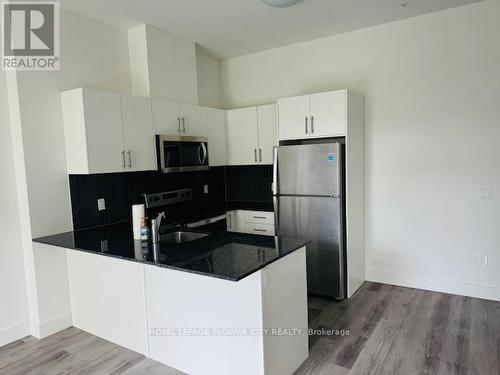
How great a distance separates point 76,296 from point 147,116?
1736 millimetres

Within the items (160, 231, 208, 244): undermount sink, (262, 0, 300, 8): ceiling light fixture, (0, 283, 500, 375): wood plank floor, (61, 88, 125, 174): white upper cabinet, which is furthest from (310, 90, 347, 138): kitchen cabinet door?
(61, 88, 125, 174): white upper cabinet

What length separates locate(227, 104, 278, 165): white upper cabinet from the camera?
4.19 metres

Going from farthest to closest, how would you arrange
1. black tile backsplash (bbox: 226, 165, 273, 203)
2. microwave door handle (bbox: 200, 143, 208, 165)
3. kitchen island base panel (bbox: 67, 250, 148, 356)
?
black tile backsplash (bbox: 226, 165, 273, 203) → microwave door handle (bbox: 200, 143, 208, 165) → kitchen island base panel (bbox: 67, 250, 148, 356)

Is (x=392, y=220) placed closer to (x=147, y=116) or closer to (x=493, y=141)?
(x=493, y=141)

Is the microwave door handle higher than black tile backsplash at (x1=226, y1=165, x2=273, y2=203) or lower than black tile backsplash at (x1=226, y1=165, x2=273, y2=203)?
higher

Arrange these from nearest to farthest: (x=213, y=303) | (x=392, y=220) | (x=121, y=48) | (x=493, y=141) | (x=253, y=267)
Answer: (x=253, y=267)
(x=213, y=303)
(x=493, y=141)
(x=121, y=48)
(x=392, y=220)

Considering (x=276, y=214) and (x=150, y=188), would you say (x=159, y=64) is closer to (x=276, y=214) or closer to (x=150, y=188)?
(x=150, y=188)

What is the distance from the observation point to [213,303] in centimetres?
222

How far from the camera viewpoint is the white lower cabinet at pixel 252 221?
A: 161 inches

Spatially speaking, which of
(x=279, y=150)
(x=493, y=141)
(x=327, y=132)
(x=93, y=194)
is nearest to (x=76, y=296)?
(x=93, y=194)

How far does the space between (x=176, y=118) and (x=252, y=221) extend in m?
1.47

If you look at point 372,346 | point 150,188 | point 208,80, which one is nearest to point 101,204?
point 150,188

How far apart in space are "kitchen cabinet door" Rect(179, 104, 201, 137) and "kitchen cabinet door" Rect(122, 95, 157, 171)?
1.40ft

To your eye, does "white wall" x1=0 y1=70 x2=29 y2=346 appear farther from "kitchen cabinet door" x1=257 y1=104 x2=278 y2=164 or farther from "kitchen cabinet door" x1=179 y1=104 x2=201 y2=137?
"kitchen cabinet door" x1=257 y1=104 x2=278 y2=164
